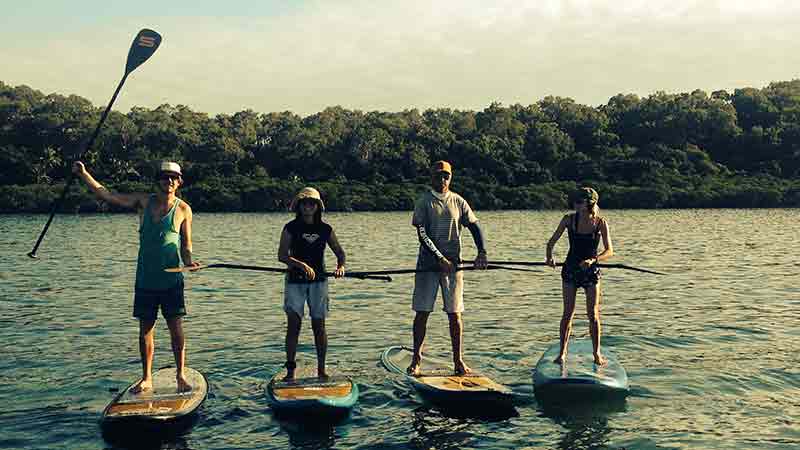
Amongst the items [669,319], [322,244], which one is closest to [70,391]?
[322,244]

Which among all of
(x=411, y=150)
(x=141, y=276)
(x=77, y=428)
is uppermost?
(x=411, y=150)

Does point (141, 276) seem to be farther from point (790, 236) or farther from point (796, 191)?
point (796, 191)

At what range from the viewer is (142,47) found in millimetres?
11555

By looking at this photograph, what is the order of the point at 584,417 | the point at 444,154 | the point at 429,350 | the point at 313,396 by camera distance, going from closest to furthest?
the point at 313,396 < the point at 584,417 < the point at 429,350 < the point at 444,154

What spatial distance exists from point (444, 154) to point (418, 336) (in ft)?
321

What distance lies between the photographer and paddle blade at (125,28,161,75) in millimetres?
11500

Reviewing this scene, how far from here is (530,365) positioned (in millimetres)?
13352

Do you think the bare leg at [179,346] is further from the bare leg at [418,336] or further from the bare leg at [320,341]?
the bare leg at [418,336]

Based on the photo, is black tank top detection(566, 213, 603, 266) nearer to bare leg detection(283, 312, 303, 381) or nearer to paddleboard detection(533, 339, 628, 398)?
paddleboard detection(533, 339, 628, 398)

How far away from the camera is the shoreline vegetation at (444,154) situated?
3561 inches

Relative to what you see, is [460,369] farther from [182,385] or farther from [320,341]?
[182,385]

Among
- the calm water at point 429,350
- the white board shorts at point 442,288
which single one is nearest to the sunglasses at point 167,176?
the calm water at point 429,350

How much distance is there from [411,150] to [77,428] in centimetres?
9704

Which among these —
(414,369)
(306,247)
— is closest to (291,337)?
(306,247)
